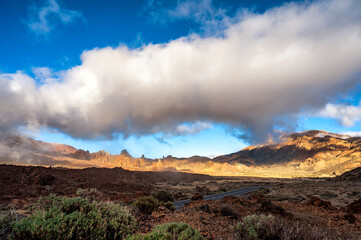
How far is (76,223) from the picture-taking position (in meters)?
5.04

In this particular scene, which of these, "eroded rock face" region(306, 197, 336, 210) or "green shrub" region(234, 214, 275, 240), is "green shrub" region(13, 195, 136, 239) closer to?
"green shrub" region(234, 214, 275, 240)

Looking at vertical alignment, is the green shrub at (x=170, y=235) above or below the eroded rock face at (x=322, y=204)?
above

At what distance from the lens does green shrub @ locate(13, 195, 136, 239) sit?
4594 millimetres

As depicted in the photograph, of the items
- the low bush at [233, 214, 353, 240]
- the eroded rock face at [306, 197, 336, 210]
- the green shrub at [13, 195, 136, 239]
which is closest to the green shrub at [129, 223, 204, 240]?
the low bush at [233, 214, 353, 240]

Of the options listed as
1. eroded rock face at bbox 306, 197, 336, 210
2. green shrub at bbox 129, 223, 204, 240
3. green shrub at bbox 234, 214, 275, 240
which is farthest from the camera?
eroded rock face at bbox 306, 197, 336, 210

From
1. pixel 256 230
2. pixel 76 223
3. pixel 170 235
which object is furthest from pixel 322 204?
pixel 76 223

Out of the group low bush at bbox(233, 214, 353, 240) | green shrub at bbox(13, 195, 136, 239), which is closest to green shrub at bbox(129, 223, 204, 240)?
low bush at bbox(233, 214, 353, 240)

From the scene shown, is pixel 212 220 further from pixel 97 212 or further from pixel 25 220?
pixel 25 220

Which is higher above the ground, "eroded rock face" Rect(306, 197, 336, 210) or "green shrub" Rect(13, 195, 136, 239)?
"green shrub" Rect(13, 195, 136, 239)

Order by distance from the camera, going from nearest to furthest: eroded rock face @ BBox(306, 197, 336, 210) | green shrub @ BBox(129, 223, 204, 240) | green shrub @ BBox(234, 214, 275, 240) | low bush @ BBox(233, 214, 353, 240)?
green shrub @ BBox(129, 223, 204, 240) → low bush @ BBox(233, 214, 353, 240) → green shrub @ BBox(234, 214, 275, 240) → eroded rock face @ BBox(306, 197, 336, 210)

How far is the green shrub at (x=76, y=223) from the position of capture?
15.1ft

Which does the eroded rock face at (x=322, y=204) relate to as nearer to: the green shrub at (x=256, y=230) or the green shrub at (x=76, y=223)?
the green shrub at (x=256, y=230)

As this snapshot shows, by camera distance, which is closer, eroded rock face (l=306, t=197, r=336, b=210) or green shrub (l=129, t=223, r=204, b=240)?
green shrub (l=129, t=223, r=204, b=240)

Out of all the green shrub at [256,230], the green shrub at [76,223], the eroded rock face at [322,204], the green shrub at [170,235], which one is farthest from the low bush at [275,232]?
the eroded rock face at [322,204]
